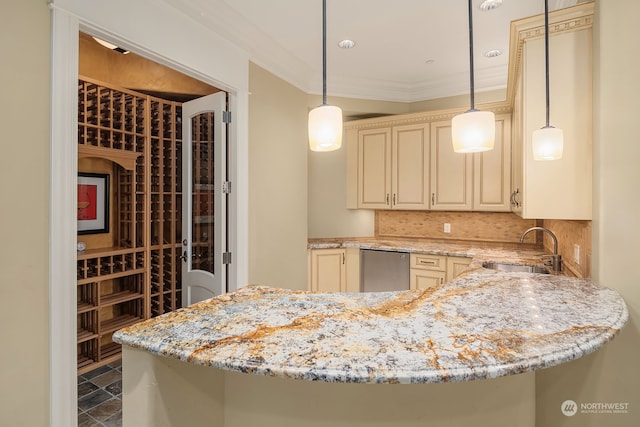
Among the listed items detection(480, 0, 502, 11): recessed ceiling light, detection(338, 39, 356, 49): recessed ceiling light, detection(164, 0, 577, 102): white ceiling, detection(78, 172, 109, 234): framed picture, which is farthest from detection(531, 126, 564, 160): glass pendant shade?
detection(78, 172, 109, 234): framed picture

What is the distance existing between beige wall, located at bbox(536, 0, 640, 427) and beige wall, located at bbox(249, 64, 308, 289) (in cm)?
215

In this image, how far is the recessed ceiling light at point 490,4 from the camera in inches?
92.4

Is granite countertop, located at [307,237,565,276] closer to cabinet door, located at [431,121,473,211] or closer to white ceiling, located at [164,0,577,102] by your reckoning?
cabinet door, located at [431,121,473,211]

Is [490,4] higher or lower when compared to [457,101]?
higher

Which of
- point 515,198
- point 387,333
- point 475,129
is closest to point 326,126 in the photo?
point 475,129

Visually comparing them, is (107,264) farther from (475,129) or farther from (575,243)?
(575,243)

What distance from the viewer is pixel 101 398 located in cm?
250

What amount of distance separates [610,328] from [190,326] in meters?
1.17

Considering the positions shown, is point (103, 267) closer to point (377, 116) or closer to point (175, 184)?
point (175, 184)

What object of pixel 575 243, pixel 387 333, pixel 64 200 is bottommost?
pixel 387 333

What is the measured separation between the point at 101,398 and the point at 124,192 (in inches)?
71.3

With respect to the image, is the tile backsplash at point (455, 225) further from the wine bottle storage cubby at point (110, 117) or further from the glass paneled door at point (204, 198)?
the wine bottle storage cubby at point (110, 117)

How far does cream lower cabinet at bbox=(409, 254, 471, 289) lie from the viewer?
11.0 feet
